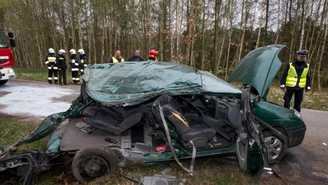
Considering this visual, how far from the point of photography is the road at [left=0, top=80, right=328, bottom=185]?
3.51 m

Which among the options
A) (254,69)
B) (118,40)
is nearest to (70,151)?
(254,69)

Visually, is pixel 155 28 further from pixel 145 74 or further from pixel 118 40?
pixel 145 74

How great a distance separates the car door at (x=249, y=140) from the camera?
2764 millimetres

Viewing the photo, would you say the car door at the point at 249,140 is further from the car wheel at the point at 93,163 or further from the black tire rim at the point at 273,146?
the car wheel at the point at 93,163

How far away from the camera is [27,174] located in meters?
2.71

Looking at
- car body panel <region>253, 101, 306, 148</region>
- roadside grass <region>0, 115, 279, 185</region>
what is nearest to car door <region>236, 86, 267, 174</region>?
roadside grass <region>0, 115, 279, 185</region>

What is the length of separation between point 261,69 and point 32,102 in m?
6.49

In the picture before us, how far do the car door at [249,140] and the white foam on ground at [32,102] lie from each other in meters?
4.93

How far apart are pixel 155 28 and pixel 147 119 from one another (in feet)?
54.8

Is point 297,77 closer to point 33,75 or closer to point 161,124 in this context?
point 161,124

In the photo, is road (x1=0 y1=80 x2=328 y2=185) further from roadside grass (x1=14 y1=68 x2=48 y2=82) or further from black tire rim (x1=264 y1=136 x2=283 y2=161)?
roadside grass (x1=14 y1=68 x2=48 y2=82)

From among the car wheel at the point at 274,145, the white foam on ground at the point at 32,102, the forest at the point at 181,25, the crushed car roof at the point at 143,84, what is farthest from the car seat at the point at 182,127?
the forest at the point at 181,25

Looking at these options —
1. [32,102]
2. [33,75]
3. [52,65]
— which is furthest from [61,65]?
[33,75]

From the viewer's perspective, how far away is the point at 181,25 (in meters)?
16.6
